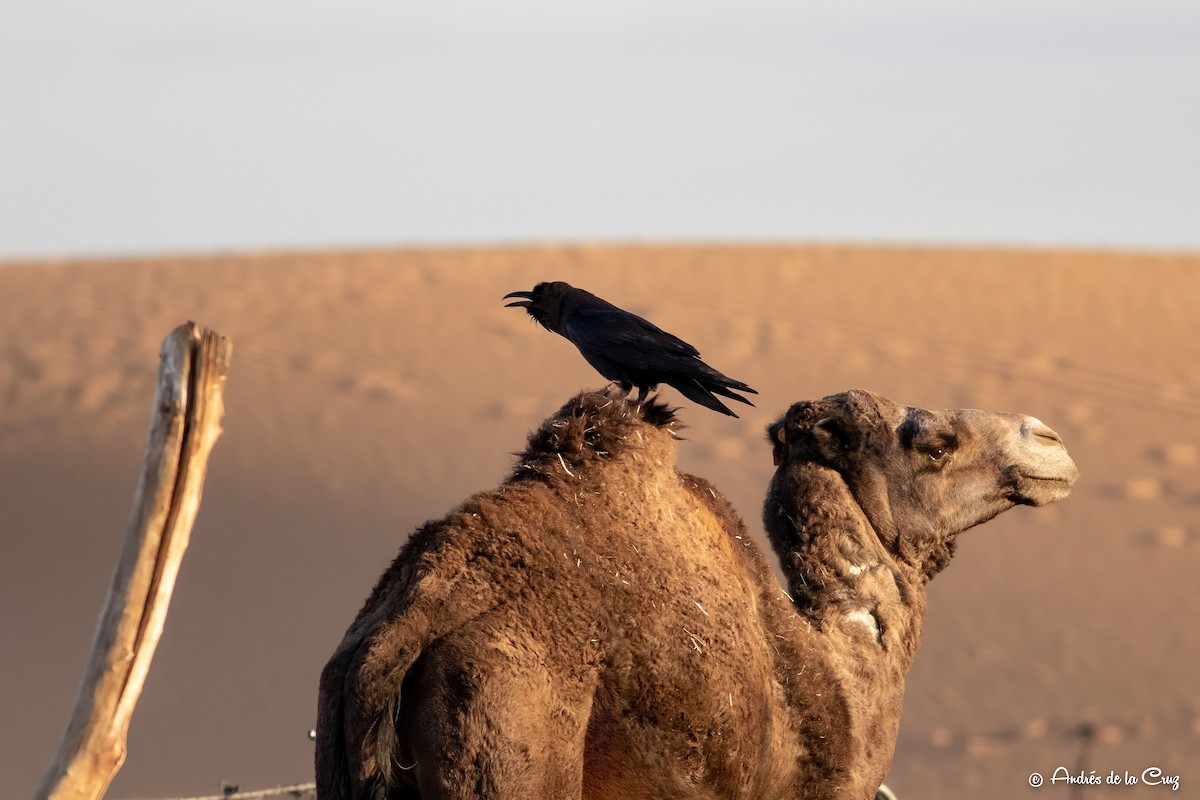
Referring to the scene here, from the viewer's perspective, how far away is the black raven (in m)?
5.18

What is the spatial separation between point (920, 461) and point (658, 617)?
1.37 meters

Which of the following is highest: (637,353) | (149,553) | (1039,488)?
(637,353)

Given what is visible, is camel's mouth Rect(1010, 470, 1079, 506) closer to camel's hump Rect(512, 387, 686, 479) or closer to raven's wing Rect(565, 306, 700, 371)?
raven's wing Rect(565, 306, 700, 371)

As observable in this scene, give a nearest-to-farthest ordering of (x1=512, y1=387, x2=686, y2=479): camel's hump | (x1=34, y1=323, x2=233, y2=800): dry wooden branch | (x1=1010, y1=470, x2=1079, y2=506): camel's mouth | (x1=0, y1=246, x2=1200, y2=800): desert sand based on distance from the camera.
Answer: (x1=34, y1=323, x2=233, y2=800): dry wooden branch < (x1=512, y1=387, x2=686, y2=479): camel's hump < (x1=1010, y1=470, x2=1079, y2=506): camel's mouth < (x1=0, y1=246, x2=1200, y2=800): desert sand

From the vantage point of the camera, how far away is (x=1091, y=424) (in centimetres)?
2077

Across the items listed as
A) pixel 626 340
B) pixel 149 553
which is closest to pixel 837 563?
pixel 626 340

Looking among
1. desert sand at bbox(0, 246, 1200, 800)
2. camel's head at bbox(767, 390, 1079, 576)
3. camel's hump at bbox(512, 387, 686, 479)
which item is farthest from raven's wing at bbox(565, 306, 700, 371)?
desert sand at bbox(0, 246, 1200, 800)

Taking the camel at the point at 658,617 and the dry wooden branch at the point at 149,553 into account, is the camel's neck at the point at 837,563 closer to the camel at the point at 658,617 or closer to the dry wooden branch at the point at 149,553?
the camel at the point at 658,617

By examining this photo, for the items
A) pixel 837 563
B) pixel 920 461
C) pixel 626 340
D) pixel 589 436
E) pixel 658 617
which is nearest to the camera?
pixel 658 617

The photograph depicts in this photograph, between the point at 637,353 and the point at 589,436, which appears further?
the point at 637,353

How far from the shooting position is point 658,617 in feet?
12.5

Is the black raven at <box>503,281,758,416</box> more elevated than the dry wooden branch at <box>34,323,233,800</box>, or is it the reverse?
the black raven at <box>503,281,758,416</box>

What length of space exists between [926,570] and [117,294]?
25.1m

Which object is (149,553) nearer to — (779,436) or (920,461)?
(779,436)
